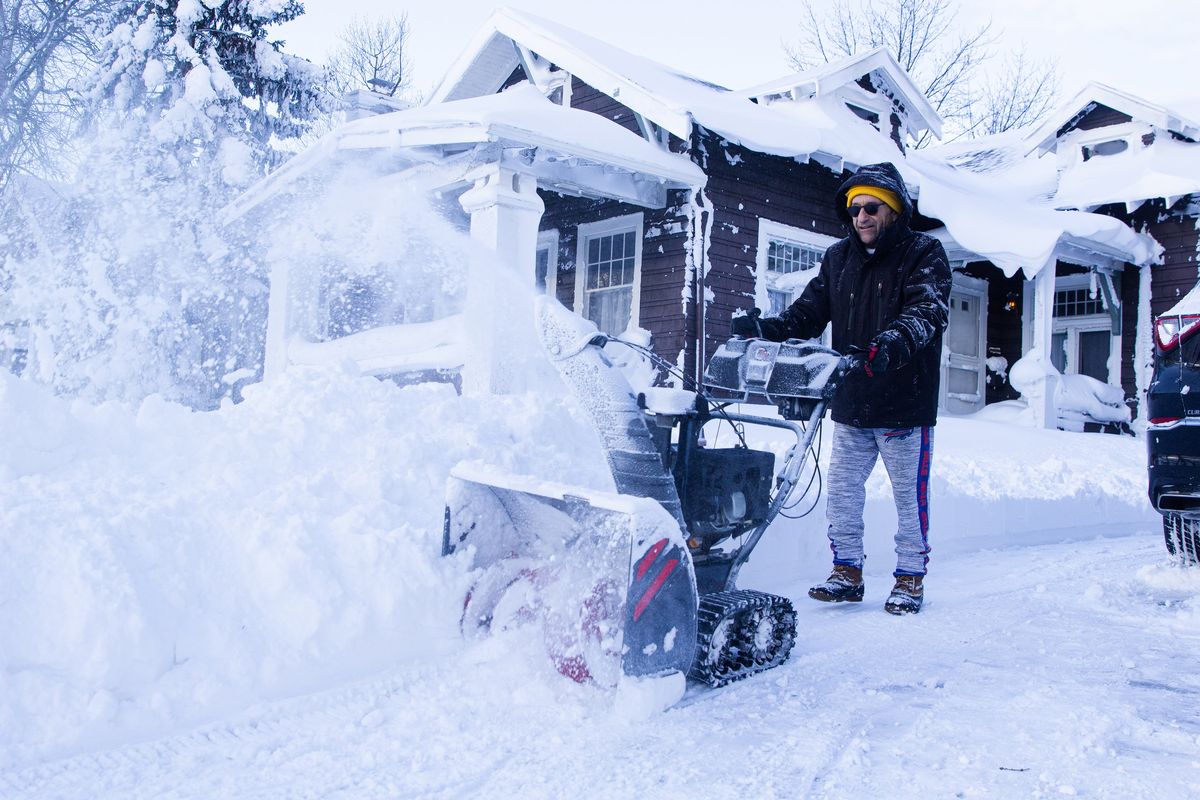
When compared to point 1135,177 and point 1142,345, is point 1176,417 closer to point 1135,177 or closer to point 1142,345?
point 1142,345

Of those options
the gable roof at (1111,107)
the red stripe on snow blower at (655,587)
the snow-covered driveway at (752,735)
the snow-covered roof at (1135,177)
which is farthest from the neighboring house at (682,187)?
the red stripe on snow blower at (655,587)

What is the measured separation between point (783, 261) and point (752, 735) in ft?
32.6

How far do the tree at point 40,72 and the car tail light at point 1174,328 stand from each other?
2147 centimetres

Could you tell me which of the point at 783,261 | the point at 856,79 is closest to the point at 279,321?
the point at 783,261

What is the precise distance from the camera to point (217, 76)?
16469 millimetres

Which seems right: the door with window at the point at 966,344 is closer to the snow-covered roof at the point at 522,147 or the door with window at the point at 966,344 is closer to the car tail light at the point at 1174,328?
the snow-covered roof at the point at 522,147

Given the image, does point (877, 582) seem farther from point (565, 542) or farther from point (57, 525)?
point (57, 525)

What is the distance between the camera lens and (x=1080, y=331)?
1564 centimetres

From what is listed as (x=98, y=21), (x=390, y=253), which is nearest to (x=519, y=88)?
(x=390, y=253)

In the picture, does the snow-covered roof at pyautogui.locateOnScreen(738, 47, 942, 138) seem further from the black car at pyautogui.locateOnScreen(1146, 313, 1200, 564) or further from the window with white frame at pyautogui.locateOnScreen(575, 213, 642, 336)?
the black car at pyautogui.locateOnScreen(1146, 313, 1200, 564)

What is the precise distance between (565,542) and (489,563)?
45 centimetres

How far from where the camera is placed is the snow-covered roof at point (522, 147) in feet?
27.2

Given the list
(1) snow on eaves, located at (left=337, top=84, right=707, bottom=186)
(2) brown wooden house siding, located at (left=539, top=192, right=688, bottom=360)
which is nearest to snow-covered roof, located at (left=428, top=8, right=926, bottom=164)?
(1) snow on eaves, located at (left=337, top=84, right=707, bottom=186)

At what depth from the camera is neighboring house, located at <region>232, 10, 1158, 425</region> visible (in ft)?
28.9
